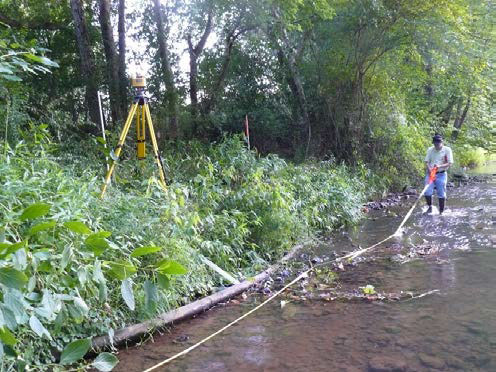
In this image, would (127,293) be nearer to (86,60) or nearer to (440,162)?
(440,162)

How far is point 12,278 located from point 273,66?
44.6 feet

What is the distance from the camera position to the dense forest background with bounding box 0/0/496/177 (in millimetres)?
11828

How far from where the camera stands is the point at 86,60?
11.5m

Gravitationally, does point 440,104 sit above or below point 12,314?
above

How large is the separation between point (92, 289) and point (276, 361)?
157 centimetres

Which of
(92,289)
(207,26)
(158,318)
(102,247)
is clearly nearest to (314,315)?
(158,318)

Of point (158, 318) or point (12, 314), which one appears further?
point (158, 318)

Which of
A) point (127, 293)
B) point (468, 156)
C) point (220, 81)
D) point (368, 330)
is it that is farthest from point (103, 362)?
point (468, 156)

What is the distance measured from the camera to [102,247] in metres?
2.27

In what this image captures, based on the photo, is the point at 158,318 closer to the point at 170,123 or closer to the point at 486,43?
the point at 170,123

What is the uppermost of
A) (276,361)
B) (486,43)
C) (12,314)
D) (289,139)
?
(486,43)

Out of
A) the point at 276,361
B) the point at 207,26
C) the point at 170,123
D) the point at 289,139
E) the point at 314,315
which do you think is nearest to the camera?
the point at 276,361

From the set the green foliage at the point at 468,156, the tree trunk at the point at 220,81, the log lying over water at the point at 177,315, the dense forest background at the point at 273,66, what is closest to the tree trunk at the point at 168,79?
the dense forest background at the point at 273,66

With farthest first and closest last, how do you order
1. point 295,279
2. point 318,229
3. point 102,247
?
point 318,229, point 295,279, point 102,247
